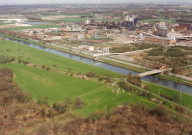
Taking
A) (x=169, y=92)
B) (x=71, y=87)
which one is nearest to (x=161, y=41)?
(x=169, y=92)

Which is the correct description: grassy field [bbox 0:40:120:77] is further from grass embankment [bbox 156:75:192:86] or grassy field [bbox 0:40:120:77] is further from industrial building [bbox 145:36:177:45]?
industrial building [bbox 145:36:177:45]

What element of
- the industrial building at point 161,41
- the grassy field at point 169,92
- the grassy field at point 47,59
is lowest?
the grassy field at point 169,92

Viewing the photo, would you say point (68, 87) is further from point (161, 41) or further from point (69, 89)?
point (161, 41)

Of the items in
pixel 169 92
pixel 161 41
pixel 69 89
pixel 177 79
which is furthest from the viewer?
pixel 161 41

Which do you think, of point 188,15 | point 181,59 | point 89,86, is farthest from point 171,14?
point 89,86

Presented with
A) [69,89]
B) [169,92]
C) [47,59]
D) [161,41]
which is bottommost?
[169,92]

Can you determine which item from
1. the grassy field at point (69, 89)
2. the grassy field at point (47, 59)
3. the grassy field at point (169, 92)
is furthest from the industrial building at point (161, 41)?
the grassy field at point (69, 89)

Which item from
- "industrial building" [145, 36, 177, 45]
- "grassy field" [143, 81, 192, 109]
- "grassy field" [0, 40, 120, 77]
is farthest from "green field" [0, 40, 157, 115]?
"industrial building" [145, 36, 177, 45]

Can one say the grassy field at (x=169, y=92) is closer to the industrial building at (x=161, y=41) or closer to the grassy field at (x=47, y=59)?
the grassy field at (x=47, y=59)

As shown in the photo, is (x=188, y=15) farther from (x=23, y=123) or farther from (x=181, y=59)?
(x=23, y=123)
